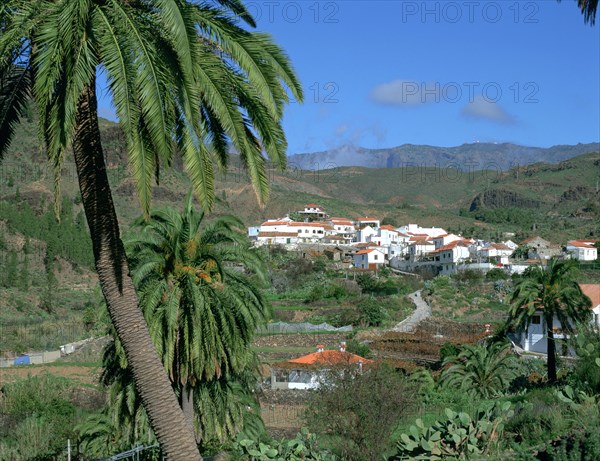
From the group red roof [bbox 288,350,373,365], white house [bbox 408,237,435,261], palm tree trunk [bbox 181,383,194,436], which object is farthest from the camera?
white house [bbox 408,237,435,261]

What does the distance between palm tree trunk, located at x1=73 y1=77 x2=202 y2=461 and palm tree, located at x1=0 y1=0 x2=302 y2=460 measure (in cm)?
1

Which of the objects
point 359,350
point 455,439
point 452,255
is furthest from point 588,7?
point 452,255

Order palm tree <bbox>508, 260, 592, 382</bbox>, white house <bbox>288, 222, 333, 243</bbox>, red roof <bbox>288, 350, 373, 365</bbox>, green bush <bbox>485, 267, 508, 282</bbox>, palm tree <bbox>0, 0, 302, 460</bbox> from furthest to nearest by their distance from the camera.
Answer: white house <bbox>288, 222, 333, 243</bbox> → green bush <bbox>485, 267, 508, 282</bbox> → red roof <bbox>288, 350, 373, 365</bbox> → palm tree <bbox>508, 260, 592, 382</bbox> → palm tree <bbox>0, 0, 302, 460</bbox>

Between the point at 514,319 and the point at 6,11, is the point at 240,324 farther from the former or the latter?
the point at 514,319

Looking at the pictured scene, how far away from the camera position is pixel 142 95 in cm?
804

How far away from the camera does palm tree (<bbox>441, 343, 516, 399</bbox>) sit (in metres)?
34.0

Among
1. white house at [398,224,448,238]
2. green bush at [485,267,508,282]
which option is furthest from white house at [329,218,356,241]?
green bush at [485,267,508,282]

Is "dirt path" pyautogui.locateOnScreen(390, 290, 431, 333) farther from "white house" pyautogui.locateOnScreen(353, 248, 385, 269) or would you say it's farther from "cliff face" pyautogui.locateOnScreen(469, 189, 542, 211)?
"cliff face" pyautogui.locateOnScreen(469, 189, 542, 211)

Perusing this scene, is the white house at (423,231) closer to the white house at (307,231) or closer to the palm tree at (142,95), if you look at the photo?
the white house at (307,231)

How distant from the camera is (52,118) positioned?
8062 mm

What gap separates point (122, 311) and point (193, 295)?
5.29 meters

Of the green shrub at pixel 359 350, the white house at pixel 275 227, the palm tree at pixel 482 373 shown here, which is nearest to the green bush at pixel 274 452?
the palm tree at pixel 482 373

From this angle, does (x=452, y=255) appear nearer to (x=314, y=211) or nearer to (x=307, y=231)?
(x=307, y=231)

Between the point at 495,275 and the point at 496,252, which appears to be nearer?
the point at 495,275
